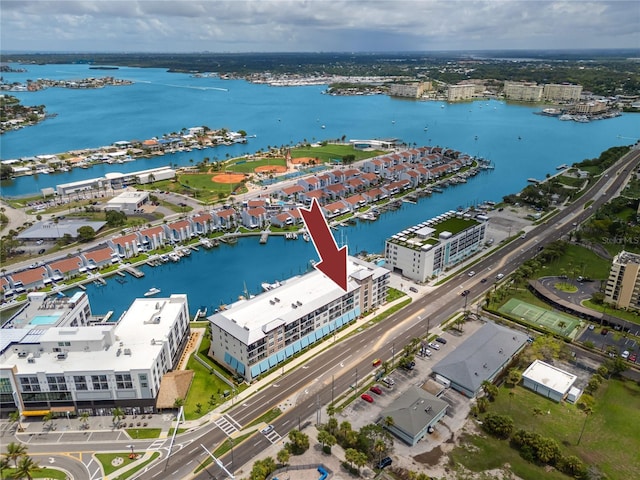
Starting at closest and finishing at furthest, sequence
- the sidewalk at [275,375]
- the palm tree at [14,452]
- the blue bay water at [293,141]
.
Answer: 1. the palm tree at [14,452]
2. the sidewalk at [275,375]
3. the blue bay water at [293,141]

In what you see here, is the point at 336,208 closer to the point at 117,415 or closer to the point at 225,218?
the point at 225,218

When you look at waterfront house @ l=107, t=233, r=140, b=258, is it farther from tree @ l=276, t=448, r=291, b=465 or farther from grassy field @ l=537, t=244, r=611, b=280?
grassy field @ l=537, t=244, r=611, b=280

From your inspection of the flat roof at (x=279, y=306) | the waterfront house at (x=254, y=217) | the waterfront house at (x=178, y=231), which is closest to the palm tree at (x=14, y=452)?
the flat roof at (x=279, y=306)

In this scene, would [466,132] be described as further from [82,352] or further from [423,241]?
[82,352]

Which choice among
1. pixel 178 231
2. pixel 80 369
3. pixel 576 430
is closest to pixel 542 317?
pixel 576 430

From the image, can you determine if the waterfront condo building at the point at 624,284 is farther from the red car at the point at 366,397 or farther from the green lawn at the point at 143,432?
the green lawn at the point at 143,432

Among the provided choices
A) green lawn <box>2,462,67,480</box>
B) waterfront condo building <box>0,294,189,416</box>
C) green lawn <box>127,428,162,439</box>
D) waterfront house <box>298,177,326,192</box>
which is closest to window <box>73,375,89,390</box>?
waterfront condo building <box>0,294,189,416</box>
